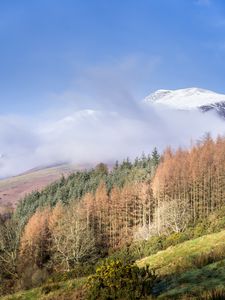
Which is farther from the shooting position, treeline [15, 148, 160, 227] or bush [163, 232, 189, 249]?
treeline [15, 148, 160, 227]

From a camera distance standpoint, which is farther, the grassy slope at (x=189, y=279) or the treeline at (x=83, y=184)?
the treeline at (x=83, y=184)

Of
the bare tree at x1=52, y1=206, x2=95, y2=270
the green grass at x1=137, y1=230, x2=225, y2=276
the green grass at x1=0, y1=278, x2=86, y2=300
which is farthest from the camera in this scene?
the bare tree at x1=52, y1=206, x2=95, y2=270

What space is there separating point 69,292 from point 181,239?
22.6 m

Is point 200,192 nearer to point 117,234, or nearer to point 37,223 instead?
point 117,234

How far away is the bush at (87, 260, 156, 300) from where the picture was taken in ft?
54.2

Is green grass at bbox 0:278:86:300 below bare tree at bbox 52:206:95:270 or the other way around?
the other way around

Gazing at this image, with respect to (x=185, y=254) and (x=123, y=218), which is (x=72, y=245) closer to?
(x=123, y=218)

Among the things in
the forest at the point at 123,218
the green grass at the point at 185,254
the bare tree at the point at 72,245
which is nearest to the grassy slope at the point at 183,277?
the green grass at the point at 185,254

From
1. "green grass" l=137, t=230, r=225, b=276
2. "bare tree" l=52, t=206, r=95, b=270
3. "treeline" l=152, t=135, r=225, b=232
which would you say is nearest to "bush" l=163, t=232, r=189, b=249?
"green grass" l=137, t=230, r=225, b=276

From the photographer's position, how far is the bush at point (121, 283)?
1652 centimetres

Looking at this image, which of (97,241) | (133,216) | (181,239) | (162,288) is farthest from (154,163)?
(162,288)

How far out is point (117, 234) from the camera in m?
93.2

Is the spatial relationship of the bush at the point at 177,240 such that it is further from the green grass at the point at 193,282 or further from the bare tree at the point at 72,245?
the bare tree at the point at 72,245

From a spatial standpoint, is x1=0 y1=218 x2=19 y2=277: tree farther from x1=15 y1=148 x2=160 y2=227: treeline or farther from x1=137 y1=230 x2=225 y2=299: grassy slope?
x1=137 y1=230 x2=225 y2=299: grassy slope
